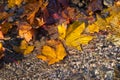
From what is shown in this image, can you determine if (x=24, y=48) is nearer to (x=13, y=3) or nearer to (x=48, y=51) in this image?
(x=48, y=51)

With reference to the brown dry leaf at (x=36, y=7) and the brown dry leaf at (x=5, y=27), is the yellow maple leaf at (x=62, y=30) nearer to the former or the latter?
the brown dry leaf at (x=36, y=7)

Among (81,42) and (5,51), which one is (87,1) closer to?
(81,42)

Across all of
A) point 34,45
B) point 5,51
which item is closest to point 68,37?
point 34,45

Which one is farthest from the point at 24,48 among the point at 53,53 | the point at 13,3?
the point at 13,3

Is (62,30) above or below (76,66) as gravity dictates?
above

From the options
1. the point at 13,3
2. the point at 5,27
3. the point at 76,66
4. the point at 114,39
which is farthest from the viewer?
the point at 13,3

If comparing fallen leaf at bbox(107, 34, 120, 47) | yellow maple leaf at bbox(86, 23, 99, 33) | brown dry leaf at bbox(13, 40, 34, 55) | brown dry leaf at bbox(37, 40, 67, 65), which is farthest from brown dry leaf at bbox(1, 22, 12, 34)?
fallen leaf at bbox(107, 34, 120, 47)
